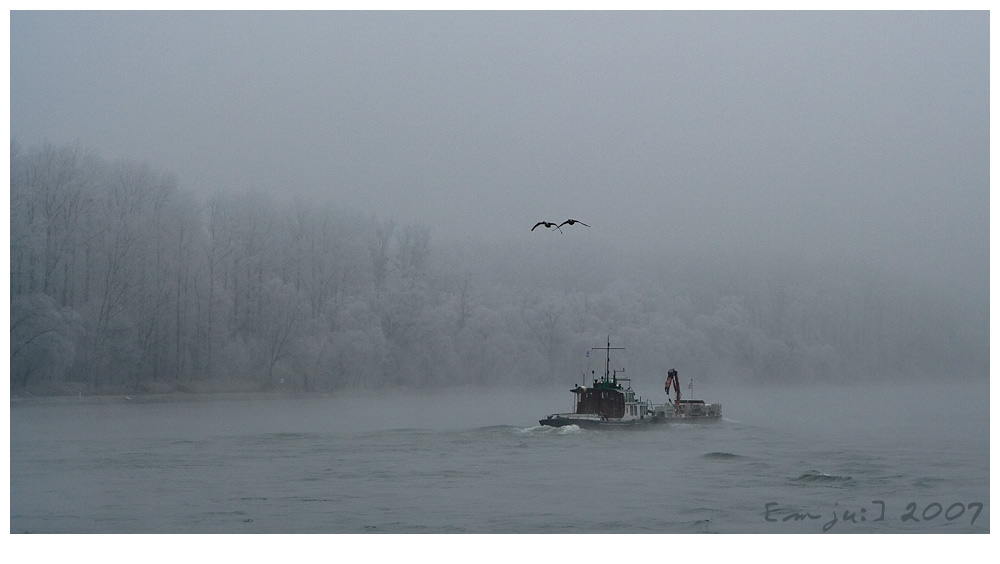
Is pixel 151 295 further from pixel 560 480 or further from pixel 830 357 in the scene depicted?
pixel 830 357

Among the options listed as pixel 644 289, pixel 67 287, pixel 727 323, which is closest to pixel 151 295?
pixel 67 287

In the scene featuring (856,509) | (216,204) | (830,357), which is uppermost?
(216,204)

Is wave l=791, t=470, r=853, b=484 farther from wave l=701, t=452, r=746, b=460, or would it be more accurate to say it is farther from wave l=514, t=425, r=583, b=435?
wave l=514, t=425, r=583, b=435

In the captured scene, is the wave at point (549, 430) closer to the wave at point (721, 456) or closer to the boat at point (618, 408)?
the boat at point (618, 408)

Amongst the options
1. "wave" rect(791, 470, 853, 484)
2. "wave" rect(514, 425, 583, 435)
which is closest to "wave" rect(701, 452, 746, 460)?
"wave" rect(791, 470, 853, 484)

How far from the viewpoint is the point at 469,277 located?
2330cm

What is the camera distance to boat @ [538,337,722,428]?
20.8 metres

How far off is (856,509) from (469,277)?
10.2 metres
